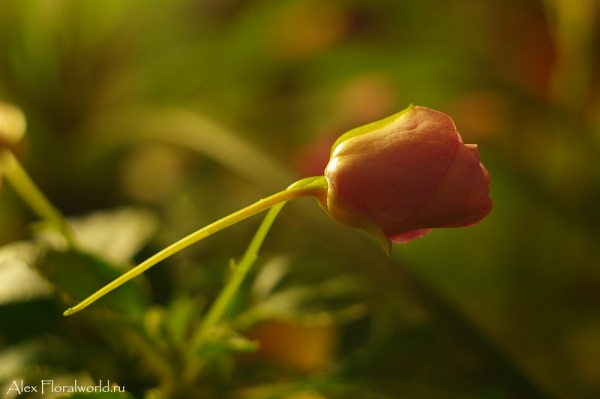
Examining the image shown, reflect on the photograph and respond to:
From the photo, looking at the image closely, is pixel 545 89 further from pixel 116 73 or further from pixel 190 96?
pixel 116 73

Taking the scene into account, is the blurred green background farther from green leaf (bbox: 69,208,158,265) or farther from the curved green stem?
the curved green stem

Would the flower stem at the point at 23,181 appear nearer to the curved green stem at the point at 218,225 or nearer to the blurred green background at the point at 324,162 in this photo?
the blurred green background at the point at 324,162

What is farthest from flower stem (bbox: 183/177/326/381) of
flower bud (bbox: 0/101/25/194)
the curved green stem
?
flower bud (bbox: 0/101/25/194)

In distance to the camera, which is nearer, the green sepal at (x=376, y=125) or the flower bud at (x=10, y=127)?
the green sepal at (x=376, y=125)

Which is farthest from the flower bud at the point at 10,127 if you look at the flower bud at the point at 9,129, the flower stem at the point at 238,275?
the flower stem at the point at 238,275

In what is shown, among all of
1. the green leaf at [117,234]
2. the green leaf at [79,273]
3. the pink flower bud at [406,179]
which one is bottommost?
the pink flower bud at [406,179]

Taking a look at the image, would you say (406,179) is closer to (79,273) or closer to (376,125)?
(376,125)

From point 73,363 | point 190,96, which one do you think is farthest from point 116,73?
point 73,363
